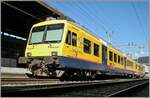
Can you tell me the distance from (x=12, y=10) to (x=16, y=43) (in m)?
10.2

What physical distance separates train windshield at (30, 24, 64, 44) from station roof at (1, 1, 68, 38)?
9583 mm

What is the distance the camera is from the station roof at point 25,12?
81.9 ft

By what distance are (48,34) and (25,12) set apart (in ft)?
46.4

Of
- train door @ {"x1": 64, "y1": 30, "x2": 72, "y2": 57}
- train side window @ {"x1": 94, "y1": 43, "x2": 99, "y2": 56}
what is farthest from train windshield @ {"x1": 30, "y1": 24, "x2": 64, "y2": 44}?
train side window @ {"x1": 94, "y1": 43, "x2": 99, "y2": 56}

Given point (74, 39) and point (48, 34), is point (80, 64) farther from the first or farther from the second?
point (48, 34)

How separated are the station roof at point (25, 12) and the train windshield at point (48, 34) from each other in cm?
958

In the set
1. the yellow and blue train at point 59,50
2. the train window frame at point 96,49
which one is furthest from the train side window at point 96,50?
the yellow and blue train at point 59,50

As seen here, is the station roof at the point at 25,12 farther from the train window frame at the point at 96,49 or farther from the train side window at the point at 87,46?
the train side window at the point at 87,46

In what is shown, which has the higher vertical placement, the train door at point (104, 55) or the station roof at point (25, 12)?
the station roof at point (25, 12)

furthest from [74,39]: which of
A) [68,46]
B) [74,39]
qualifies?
[68,46]

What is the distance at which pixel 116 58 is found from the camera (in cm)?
2297

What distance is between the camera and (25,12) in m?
26.5

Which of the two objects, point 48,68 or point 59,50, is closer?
point 59,50

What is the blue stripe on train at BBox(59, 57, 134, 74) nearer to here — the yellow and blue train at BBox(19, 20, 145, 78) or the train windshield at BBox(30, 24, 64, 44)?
the yellow and blue train at BBox(19, 20, 145, 78)
